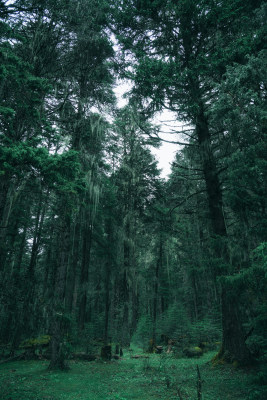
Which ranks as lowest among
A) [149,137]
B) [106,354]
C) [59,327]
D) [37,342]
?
[106,354]

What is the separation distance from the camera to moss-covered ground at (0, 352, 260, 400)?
18.1 feet

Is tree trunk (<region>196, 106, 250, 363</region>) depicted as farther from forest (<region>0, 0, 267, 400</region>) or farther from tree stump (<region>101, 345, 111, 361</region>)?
tree stump (<region>101, 345, 111, 361</region>)

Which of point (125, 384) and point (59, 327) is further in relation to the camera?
point (59, 327)

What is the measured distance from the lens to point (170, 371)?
8.25m

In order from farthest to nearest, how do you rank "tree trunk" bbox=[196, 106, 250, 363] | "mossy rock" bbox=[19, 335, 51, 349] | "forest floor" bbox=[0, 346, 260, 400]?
"mossy rock" bbox=[19, 335, 51, 349], "tree trunk" bbox=[196, 106, 250, 363], "forest floor" bbox=[0, 346, 260, 400]

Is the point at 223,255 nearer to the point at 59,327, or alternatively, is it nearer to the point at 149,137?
the point at 149,137

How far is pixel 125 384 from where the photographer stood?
677cm

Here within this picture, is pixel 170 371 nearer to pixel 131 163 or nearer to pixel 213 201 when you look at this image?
pixel 213 201

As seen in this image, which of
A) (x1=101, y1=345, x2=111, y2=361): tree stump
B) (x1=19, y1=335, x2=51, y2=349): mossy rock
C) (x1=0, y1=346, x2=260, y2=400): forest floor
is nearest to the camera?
(x1=0, y1=346, x2=260, y2=400): forest floor

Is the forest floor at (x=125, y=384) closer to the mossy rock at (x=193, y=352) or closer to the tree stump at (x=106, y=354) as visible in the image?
the tree stump at (x=106, y=354)

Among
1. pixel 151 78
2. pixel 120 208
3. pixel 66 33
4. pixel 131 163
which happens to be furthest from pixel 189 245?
pixel 66 33

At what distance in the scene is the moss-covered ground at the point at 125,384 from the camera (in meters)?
5.52

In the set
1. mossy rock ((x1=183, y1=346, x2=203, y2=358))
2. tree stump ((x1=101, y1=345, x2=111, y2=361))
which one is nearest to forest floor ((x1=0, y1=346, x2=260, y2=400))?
tree stump ((x1=101, y1=345, x2=111, y2=361))

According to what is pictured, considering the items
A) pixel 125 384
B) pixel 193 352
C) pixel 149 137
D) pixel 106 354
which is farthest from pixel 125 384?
pixel 149 137
